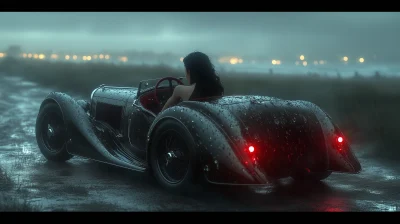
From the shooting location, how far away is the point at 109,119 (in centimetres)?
922

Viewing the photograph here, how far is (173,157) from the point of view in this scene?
288 inches

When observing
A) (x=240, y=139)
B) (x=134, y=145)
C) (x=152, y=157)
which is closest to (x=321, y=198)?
(x=240, y=139)

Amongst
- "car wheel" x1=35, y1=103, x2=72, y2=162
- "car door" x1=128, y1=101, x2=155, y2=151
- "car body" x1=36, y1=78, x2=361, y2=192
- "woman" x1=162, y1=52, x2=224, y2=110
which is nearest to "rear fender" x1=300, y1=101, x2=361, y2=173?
"car body" x1=36, y1=78, x2=361, y2=192

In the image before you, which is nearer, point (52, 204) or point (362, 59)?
point (52, 204)

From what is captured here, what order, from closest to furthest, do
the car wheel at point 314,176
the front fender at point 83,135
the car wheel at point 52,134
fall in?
the car wheel at point 314,176 → the front fender at point 83,135 → the car wheel at point 52,134

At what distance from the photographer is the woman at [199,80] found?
7.80 metres

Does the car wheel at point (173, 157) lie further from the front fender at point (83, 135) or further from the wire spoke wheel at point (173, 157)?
the front fender at point (83, 135)

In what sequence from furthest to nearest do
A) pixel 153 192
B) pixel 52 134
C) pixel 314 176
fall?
pixel 52 134
pixel 314 176
pixel 153 192

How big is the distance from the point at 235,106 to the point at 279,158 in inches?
30.1

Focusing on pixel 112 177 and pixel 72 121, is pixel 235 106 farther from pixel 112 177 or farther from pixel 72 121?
pixel 72 121

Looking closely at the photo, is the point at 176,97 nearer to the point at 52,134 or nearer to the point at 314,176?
the point at 314,176

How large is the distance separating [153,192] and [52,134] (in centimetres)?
270

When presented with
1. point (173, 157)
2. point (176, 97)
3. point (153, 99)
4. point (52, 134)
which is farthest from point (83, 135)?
point (173, 157)

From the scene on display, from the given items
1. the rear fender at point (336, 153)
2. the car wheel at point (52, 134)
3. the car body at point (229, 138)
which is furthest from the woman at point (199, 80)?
the car wheel at point (52, 134)
